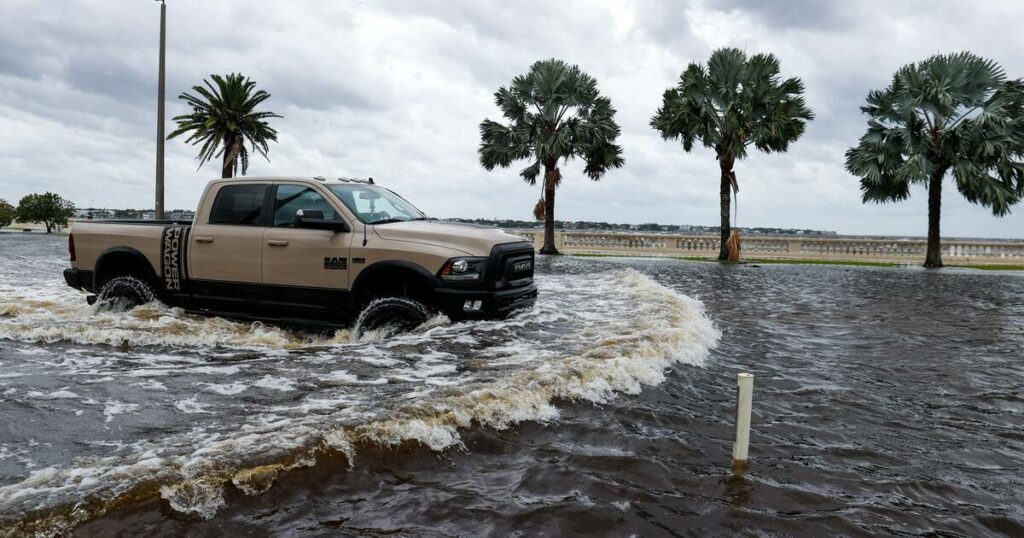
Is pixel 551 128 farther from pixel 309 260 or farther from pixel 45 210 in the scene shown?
pixel 45 210

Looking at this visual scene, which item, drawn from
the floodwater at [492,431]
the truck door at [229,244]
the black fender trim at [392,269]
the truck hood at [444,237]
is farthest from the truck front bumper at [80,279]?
the truck hood at [444,237]

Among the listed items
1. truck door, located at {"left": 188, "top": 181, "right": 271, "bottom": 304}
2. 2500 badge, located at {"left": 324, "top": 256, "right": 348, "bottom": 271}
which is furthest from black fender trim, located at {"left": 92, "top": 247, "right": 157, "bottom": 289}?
2500 badge, located at {"left": 324, "top": 256, "right": 348, "bottom": 271}

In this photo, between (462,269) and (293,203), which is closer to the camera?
(462,269)

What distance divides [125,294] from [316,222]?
314cm

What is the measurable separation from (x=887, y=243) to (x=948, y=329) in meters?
28.6

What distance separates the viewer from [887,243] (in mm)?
35312

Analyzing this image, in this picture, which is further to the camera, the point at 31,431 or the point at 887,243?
the point at 887,243

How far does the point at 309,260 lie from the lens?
7.63 metres

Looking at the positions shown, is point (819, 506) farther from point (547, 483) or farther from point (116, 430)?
point (116, 430)

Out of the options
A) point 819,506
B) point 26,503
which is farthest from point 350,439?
point 819,506

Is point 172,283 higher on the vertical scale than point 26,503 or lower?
higher

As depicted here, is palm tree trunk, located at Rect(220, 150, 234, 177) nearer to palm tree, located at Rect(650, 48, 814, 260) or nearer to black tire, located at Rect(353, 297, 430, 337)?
palm tree, located at Rect(650, 48, 814, 260)

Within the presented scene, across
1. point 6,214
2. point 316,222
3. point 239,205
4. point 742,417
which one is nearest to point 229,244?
point 239,205

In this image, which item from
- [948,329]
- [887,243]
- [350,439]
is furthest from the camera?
[887,243]
